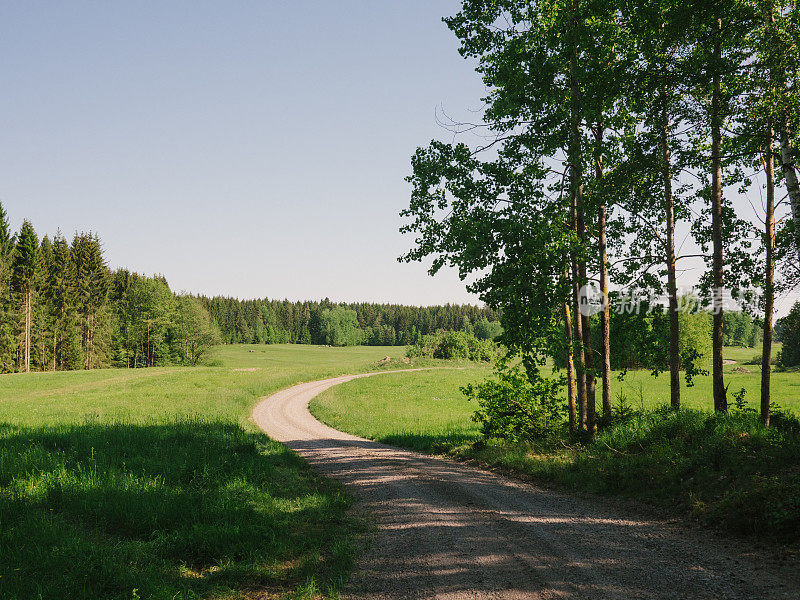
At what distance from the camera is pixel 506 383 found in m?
15.8

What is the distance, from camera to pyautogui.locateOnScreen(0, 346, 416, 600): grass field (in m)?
5.65

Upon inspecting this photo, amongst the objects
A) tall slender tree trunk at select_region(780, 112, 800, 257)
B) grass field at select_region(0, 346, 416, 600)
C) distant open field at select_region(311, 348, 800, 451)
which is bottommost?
distant open field at select_region(311, 348, 800, 451)

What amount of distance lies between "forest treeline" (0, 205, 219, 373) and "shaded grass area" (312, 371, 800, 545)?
63853mm

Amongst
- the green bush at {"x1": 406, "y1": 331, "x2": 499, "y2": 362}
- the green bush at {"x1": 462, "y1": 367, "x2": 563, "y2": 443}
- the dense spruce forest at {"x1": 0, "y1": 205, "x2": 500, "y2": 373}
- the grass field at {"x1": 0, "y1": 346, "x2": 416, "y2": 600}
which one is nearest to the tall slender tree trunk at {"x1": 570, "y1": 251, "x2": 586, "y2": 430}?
the green bush at {"x1": 462, "y1": 367, "x2": 563, "y2": 443}

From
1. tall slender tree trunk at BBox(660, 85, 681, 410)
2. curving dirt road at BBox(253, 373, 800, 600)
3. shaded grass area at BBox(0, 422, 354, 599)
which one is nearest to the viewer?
curving dirt road at BBox(253, 373, 800, 600)

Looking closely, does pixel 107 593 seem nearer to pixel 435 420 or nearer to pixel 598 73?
pixel 598 73

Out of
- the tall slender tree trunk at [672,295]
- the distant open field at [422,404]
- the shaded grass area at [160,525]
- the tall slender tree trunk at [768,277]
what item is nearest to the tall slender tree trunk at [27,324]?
the distant open field at [422,404]

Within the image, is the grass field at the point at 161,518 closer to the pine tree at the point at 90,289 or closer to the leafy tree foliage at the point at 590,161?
the leafy tree foliage at the point at 590,161

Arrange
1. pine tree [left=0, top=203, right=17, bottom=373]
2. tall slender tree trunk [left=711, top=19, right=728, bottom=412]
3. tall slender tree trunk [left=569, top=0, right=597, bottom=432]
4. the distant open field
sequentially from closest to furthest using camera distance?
tall slender tree trunk [left=569, top=0, right=597, bottom=432], tall slender tree trunk [left=711, top=19, right=728, bottom=412], the distant open field, pine tree [left=0, top=203, right=17, bottom=373]

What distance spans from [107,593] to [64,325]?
251 feet

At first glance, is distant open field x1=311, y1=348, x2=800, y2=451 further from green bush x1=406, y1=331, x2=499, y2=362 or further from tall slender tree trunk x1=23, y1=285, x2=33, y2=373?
tall slender tree trunk x1=23, y1=285, x2=33, y2=373

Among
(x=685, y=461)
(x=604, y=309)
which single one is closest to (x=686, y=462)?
(x=685, y=461)

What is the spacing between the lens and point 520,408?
15.5 metres

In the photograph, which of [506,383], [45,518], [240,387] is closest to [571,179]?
[506,383]
